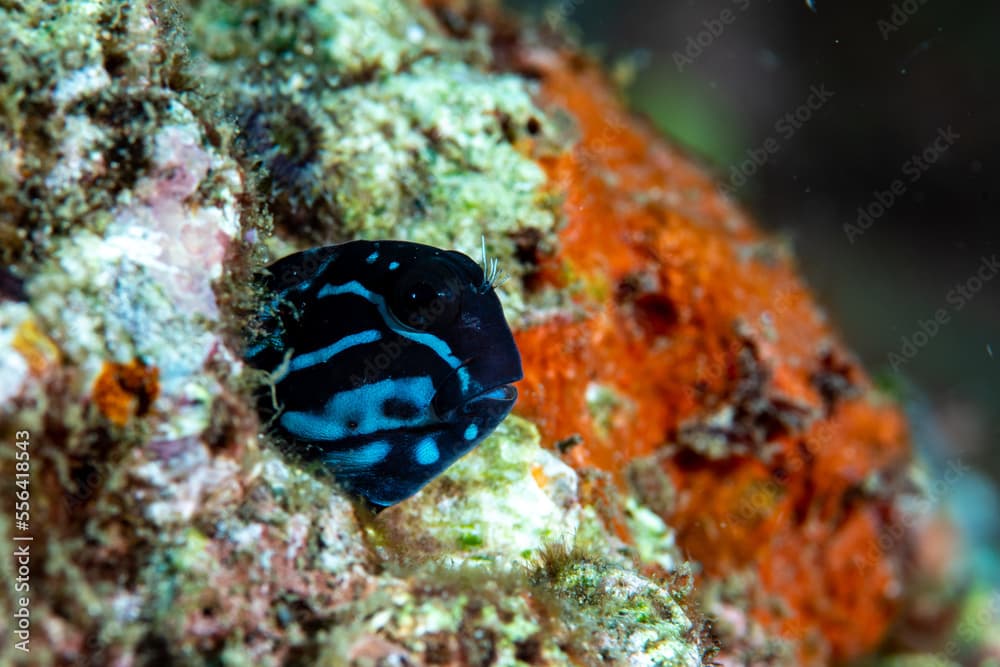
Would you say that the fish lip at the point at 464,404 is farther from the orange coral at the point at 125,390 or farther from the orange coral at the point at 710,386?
the orange coral at the point at 710,386

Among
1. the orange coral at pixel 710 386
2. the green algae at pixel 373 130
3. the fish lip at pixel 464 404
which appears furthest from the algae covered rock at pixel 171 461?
the orange coral at pixel 710 386

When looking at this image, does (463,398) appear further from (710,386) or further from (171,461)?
(710,386)

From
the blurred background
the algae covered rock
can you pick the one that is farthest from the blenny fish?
the blurred background

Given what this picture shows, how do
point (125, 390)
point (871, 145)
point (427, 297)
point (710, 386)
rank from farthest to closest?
point (871, 145) < point (710, 386) < point (427, 297) < point (125, 390)

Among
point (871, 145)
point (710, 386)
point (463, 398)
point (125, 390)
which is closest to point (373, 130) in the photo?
point (463, 398)

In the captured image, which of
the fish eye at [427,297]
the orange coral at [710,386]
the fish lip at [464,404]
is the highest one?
the fish eye at [427,297]

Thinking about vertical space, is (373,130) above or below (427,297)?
below

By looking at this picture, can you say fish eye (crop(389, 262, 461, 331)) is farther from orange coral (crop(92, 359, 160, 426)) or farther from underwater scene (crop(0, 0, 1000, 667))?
orange coral (crop(92, 359, 160, 426))
